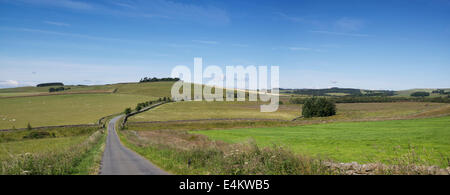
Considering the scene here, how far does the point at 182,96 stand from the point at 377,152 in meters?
138

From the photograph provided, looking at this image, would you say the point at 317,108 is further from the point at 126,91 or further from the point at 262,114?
the point at 126,91

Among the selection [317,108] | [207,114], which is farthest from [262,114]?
[207,114]

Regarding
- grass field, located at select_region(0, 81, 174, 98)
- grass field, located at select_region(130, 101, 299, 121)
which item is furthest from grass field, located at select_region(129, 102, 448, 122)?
grass field, located at select_region(0, 81, 174, 98)

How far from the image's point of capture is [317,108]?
8162 cm

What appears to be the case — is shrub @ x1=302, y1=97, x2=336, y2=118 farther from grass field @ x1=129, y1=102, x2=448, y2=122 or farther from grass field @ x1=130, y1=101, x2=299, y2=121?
grass field @ x1=130, y1=101, x2=299, y2=121

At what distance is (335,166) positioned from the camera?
37.7ft

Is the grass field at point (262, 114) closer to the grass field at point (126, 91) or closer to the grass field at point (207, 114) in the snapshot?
the grass field at point (207, 114)

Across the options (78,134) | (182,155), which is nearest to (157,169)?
(182,155)

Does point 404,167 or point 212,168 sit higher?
point 404,167

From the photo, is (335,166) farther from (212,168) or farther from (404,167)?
(212,168)

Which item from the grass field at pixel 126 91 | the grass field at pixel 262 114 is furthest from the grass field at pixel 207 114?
the grass field at pixel 126 91

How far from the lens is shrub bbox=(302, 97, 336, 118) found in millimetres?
81375

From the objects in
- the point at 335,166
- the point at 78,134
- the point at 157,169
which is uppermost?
the point at 335,166
